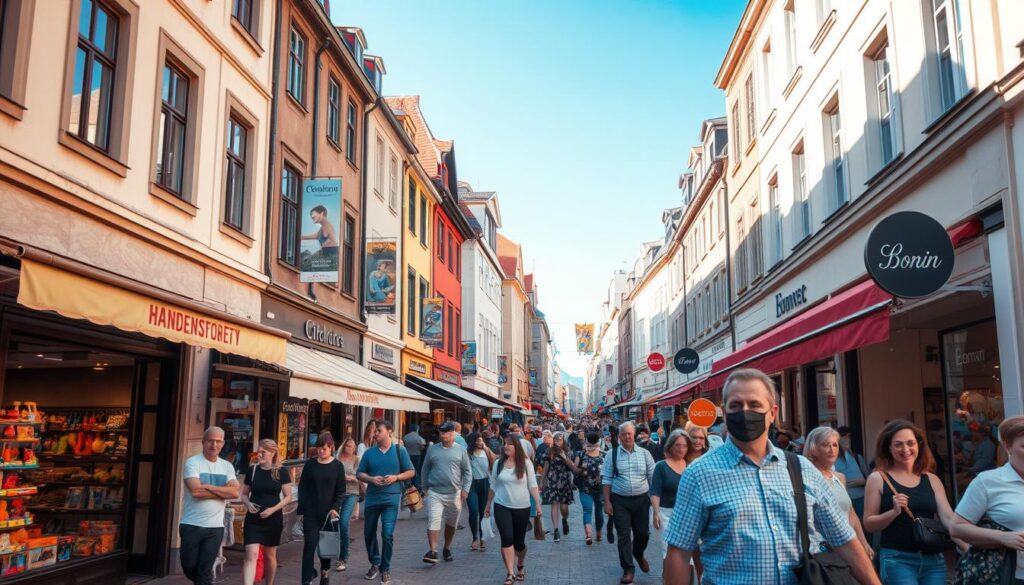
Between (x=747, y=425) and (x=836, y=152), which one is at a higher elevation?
(x=836, y=152)

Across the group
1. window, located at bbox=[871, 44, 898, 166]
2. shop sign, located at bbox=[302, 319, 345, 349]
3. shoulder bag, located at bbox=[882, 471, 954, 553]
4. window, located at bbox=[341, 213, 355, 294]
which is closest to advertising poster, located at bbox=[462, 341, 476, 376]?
window, located at bbox=[341, 213, 355, 294]

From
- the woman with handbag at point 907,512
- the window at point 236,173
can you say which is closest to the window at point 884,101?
the woman with handbag at point 907,512

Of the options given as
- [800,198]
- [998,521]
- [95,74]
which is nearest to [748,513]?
[998,521]

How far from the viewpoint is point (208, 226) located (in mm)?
12289

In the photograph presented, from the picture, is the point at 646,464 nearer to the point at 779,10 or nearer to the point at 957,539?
the point at 957,539

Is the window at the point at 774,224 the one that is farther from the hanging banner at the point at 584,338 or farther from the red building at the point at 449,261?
the hanging banner at the point at 584,338

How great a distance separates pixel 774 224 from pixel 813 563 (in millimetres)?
18143

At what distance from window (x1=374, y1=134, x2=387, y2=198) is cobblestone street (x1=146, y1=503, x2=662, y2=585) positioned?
36.3ft

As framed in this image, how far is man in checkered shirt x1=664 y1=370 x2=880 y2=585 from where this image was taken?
3129mm

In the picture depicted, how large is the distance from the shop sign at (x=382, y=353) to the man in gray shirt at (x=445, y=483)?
399 inches

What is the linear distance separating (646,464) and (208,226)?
23.7 ft

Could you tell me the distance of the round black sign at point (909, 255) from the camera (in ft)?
28.5

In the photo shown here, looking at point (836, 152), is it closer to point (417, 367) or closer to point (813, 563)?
point (813, 563)

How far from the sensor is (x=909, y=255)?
29.0 ft
